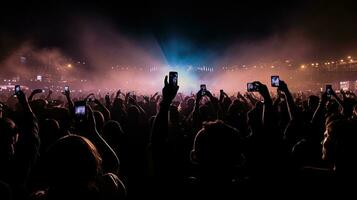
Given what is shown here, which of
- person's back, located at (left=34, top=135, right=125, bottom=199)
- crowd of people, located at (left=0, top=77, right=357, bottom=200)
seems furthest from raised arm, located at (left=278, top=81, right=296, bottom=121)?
person's back, located at (left=34, top=135, right=125, bottom=199)

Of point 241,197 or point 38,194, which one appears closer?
point 38,194

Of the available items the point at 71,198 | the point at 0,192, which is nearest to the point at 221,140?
the point at 71,198

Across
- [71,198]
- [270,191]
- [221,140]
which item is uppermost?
[221,140]

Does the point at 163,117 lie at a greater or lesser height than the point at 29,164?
greater

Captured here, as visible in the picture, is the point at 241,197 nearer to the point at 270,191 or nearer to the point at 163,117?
the point at 270,191

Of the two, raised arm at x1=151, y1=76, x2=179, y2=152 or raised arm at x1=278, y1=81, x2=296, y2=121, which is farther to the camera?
raised arm at x1=278, y1=81, x2=296, y2=121

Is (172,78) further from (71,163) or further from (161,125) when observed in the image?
(71,163)

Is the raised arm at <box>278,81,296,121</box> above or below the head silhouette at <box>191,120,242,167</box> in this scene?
above

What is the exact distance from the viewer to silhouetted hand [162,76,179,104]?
3542 millimetres

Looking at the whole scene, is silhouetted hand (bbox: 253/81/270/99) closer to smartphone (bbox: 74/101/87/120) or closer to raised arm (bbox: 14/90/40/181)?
smartphone (bbox: 74/101/87/120)

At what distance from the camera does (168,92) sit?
142 inches

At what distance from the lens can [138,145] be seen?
6.51 m

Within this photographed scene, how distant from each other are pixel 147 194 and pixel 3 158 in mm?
1992

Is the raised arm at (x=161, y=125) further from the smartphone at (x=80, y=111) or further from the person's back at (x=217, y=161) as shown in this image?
the smartphone at (x=80, y=111)
